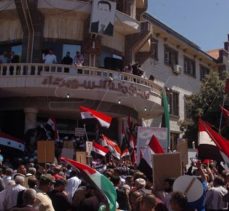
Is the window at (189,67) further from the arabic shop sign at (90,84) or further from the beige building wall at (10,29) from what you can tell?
the beige building wall at (10,29)

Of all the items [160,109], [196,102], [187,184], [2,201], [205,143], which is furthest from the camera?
[196,102]

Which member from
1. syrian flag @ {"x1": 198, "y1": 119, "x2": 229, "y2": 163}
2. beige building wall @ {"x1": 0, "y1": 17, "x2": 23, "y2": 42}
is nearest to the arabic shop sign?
beige building wall @ {"x1": 0, "y1": 17, "x2": 23, "y2": 42}

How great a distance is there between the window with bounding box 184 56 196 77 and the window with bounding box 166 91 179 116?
245 cm

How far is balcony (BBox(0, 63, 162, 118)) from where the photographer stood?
18031 millimetres

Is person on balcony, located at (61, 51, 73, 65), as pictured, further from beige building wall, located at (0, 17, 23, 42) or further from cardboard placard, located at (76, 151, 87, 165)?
cardboard placard, located at (76, 151, 87, 165)

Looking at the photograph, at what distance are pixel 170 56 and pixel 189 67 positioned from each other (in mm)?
3119

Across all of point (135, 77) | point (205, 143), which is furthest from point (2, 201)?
point (135, 77)

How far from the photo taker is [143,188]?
6984 mm

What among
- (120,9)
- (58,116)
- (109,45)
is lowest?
(58,116)

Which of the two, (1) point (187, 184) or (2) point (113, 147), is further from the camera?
(2) point (113, 147)

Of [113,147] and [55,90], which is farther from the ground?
[55,90]

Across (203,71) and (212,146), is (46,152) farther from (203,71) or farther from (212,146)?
(203,71)

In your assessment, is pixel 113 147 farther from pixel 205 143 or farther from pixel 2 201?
pixel 2 201

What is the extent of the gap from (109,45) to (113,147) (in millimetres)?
8972
